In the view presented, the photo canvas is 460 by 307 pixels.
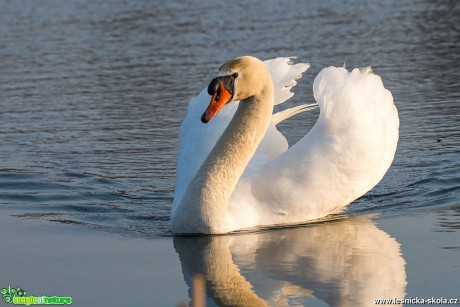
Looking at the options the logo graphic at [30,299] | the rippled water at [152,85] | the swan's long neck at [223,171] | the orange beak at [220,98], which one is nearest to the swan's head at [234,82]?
the orange beak at [220,98]

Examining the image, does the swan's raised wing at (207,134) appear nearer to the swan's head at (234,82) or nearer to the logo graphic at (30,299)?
the swan's head at (234,82)

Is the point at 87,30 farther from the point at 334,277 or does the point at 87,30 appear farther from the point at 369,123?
the point at 334,277

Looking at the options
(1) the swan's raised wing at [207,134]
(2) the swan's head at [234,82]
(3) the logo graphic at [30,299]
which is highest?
(1) the swan's raised wing at [207,134]

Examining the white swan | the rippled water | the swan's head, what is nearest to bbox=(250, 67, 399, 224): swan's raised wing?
the white swan

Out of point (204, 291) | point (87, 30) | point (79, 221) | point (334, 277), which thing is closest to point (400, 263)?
point (334, 277)

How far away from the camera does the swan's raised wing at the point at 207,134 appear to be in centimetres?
872

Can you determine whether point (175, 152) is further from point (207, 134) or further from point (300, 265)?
point (300, 265)

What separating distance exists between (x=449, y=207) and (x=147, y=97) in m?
5.37

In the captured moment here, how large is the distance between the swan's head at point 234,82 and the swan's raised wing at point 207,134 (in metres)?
0.95

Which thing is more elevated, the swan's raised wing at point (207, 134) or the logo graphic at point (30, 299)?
→ the swan's raised wing at point (207, 134)

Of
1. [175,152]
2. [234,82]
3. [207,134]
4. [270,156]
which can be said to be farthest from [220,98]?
[175,152]

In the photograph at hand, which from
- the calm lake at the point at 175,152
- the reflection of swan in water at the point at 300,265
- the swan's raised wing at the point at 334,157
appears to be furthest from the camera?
the swan's raised wing at the point at 334,157

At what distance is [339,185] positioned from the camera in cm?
845

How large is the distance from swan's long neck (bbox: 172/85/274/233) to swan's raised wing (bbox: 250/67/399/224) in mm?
313
